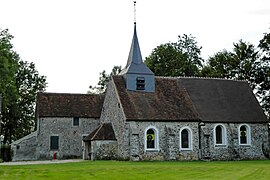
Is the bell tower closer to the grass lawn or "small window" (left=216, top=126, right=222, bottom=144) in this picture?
"small window" (left=216, top=126, right=222, bottom=144)

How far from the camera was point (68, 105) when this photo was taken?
45.6 metres

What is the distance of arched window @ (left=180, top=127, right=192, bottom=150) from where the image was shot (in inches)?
1502

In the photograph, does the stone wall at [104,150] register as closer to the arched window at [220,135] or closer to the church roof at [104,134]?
the church roof at [104,134]

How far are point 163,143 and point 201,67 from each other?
23936mm

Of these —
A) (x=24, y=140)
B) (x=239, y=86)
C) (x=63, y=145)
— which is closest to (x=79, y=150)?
(x=63, y=145)

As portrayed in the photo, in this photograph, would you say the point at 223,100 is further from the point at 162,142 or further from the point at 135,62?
the point at 135,62

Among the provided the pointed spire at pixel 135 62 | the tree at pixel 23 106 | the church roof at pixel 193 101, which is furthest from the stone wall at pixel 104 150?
the tree at pixel 23 106

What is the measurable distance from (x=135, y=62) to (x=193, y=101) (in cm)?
653

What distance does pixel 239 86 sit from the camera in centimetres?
4412

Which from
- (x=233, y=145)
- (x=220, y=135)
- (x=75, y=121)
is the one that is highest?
(x=75, y=121)

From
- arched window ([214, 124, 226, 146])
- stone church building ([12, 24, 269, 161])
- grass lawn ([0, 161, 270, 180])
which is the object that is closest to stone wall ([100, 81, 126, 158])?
stone church building ([12, 24, 269, 161])

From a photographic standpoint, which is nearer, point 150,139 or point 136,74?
point 150,139

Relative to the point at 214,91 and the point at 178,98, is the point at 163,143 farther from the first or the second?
the point at 214,91

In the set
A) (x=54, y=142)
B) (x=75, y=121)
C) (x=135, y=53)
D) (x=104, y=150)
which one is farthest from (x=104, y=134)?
(x=135, y=53)
